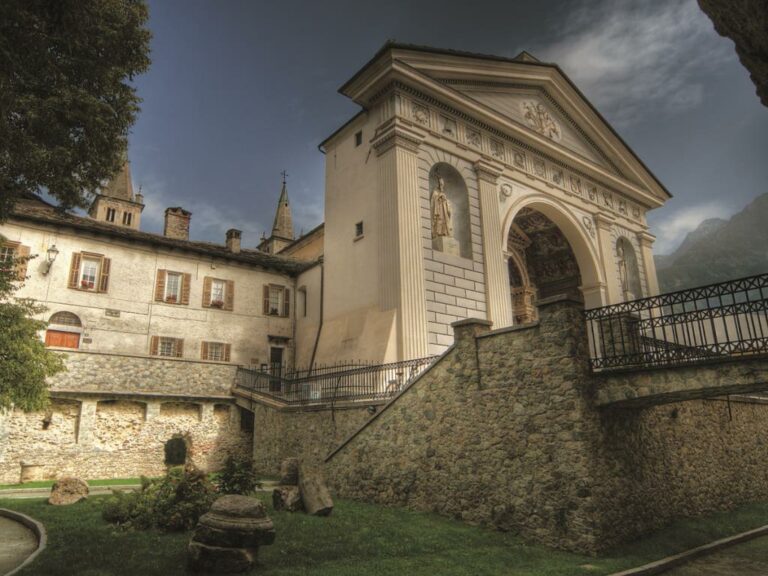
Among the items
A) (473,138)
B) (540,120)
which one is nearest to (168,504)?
(473,138)

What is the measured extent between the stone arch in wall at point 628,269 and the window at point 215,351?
2119 centimetres

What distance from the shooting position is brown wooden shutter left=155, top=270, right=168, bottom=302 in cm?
2239

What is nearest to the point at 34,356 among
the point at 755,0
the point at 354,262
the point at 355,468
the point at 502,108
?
the point at 355,468

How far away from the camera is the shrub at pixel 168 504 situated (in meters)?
8.73

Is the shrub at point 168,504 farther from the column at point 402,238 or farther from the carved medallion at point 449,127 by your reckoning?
the carved medallion at point 449,127

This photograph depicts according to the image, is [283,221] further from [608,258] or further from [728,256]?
[728,256]

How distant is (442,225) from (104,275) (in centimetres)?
1391

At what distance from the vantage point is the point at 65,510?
10.1 m

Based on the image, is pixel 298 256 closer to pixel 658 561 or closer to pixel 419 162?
pixel 419 162

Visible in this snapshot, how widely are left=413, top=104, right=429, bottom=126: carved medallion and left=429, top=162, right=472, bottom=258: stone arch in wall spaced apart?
175cm

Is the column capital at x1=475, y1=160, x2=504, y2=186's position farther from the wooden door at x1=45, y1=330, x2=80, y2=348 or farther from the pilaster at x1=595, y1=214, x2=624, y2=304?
the wooden door at x1=45, y1=330, x2=80, y2=348

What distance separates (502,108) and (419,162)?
6.83 metres

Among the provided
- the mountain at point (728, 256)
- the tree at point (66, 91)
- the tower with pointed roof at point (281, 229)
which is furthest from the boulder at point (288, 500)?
the mountain at point (728, 256)

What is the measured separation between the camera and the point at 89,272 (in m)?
21.2
